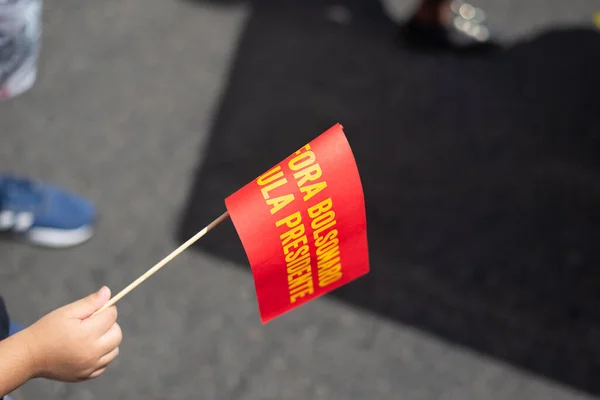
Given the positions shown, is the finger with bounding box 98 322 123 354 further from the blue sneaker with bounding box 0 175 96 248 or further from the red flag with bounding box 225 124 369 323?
the blue sneaker with bounding box 0 175 96 248

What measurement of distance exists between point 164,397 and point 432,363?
0.49 meters

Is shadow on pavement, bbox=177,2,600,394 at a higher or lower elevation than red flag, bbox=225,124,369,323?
lower

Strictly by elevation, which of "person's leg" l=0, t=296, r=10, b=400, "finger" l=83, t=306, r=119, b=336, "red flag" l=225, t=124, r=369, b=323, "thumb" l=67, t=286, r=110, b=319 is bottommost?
"person's leg" l=0, t=296, r=10, b=400

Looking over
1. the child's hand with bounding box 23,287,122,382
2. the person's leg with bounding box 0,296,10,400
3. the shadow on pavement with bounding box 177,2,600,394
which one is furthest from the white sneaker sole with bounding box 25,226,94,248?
the child's hand with bounding box 23,287,122,382

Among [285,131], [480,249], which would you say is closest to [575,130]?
[480,249]

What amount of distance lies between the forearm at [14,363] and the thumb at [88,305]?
6 cm

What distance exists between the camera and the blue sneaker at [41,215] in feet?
3.84

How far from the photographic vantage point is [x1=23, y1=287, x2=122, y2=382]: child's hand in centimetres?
62

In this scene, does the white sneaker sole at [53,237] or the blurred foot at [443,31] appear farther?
the blurred foot at [443,31]

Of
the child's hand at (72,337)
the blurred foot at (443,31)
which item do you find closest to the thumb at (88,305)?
the child's hand at (72,337)

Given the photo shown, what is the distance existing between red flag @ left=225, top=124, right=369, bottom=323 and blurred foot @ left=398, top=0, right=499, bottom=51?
1052mm

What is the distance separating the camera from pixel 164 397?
1.07 meters

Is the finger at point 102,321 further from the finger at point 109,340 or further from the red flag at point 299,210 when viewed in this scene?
the red flag at point 299,210

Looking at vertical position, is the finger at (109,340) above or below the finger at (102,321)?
below
